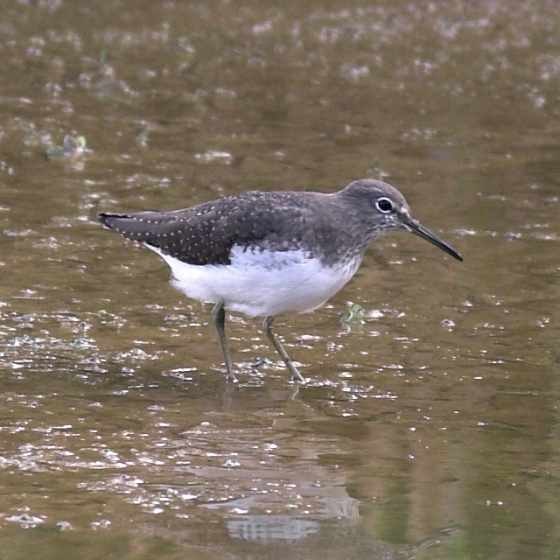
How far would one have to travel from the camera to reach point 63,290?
971 centimetres

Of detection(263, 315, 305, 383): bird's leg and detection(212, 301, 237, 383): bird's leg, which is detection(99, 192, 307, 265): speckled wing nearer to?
detection(212, 301, 237, 383): bird's leg

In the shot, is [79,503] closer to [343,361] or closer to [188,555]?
[188,555]

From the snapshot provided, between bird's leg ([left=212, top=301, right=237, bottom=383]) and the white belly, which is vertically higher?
the white belly

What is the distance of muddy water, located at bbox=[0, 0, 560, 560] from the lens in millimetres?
6152


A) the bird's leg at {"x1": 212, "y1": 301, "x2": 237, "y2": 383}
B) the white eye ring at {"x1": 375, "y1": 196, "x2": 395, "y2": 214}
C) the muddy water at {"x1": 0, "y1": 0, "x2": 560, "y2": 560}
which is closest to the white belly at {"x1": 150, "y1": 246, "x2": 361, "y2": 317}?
the bird's leg at {"x1": 212, "y1": 301, "x2": 237, "y2": 383}

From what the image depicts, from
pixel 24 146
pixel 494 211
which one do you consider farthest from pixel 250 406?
pixel 24 146

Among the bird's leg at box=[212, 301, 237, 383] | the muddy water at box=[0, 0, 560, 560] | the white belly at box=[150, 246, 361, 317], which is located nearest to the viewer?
the muddy water at box=[0, 0, 560, 560]

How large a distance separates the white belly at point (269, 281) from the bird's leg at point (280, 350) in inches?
12.4

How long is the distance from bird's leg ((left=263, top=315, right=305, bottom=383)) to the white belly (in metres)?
0.31

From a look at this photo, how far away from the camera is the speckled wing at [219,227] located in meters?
8.27

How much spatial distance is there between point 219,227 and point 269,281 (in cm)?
67

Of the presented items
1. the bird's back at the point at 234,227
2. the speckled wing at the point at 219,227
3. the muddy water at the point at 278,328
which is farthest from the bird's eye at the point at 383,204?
the muddy water at the point at 278,328

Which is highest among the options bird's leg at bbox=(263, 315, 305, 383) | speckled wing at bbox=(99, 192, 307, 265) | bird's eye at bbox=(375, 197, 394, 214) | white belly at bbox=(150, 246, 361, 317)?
bird's eye at bbox=(375, 197, 394, 214)

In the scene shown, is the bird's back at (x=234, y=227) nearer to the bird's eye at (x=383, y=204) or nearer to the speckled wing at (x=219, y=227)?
the speckled wing at (x=219, y=227)
